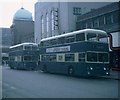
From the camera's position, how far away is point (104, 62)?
23.2m

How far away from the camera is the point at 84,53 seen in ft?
75.0

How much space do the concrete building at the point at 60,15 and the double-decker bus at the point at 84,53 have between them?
Result: 26985mm

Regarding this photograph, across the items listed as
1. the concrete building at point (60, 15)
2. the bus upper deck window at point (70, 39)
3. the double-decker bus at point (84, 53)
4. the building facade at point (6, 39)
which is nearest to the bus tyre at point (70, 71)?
the double-decker bus at point (84, 53)

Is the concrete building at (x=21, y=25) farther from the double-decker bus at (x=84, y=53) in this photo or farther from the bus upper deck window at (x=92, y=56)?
the bus upper deck window at (x=92, y=56)

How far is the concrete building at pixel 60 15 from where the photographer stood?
5512cm

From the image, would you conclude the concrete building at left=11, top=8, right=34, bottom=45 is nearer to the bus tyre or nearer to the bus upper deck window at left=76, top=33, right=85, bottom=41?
the bus tyre

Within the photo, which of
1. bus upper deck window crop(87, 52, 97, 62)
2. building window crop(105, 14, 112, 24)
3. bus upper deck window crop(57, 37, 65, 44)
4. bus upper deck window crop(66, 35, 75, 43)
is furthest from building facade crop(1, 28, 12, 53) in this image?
bus upper deck window crop(87, 52, 97, 62)

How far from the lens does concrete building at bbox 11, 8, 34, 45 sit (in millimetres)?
97062

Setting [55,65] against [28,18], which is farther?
[28,18]

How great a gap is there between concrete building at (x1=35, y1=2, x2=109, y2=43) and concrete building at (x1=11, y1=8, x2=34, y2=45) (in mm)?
25800

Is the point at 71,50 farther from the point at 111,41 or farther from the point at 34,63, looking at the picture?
the point at 34,63

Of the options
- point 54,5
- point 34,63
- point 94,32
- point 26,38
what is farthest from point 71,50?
point 26,38

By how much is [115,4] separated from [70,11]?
18964mm

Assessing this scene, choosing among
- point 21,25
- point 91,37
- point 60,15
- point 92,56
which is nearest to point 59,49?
point 91,37
